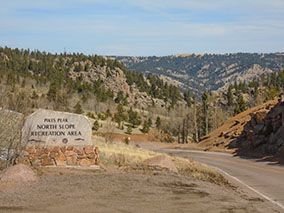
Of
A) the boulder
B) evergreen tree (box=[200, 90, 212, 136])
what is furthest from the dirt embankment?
evergreen tree (box=[200, 90, 212, 136])

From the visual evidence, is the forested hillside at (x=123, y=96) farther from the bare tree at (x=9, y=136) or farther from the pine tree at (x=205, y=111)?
the bare tree at (x=9, y=136)

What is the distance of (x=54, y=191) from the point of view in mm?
10945

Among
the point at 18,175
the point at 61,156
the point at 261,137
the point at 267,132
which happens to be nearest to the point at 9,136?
the point at 61,156

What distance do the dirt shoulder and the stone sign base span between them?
1157 mm

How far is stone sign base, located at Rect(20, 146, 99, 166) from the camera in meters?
15.2

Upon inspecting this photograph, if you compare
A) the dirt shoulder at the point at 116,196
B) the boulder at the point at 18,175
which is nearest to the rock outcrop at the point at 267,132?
the dirt shoulder at the point at 116,196

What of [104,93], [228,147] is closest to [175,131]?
[104,93]

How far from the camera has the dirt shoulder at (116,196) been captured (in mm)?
9289

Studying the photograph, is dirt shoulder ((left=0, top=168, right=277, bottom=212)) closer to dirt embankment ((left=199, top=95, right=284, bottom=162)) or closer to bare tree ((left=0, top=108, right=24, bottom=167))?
bare tree ((left=0, top=108, right=24, bottom=167))

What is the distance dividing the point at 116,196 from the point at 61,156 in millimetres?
5433

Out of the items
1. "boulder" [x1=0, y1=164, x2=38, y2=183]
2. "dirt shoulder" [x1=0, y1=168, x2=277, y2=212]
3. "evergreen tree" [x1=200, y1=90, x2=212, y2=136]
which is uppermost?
"evergreen tree" [x1=200, y1=90, x2=212, y2=136]

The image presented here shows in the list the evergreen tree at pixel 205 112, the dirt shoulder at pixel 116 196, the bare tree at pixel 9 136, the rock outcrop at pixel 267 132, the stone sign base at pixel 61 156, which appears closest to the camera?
the dirt shoulder at pixel 116 196

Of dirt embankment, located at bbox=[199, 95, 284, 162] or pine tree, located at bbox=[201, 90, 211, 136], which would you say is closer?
dirt embankment, located at bbox=[199, 95, 284, 162]

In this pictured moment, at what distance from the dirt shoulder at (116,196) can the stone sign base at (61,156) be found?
3.80ft
